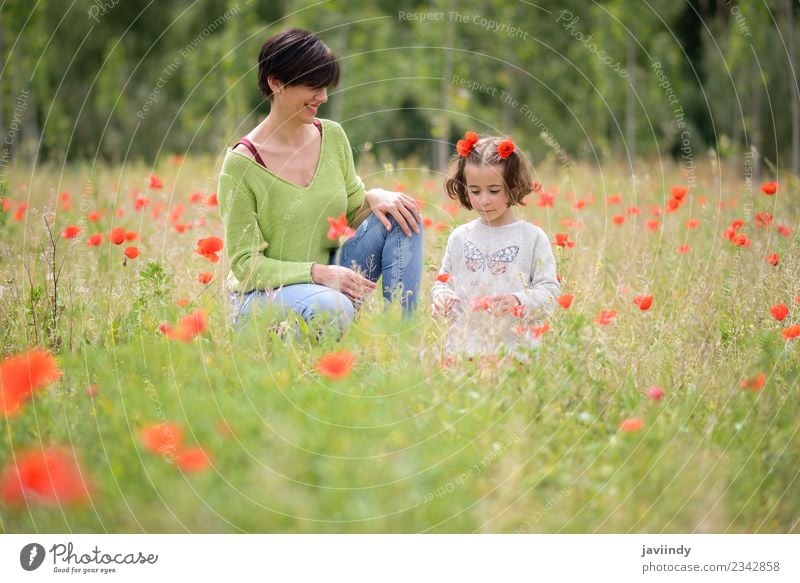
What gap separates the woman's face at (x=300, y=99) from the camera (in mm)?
2840

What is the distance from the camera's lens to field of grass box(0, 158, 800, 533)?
157 cm

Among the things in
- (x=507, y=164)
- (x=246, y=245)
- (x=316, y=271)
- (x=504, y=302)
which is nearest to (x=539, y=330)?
(x=504, y=302)

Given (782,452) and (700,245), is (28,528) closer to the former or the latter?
(782,452)

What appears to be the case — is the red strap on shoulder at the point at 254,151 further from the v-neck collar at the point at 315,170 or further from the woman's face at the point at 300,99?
the woman's face at the point at 300,99

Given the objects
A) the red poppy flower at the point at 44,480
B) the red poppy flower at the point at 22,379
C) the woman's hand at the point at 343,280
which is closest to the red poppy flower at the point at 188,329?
the red poppy flower at the point at 22,379

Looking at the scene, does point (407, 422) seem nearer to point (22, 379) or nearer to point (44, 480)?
point (44, 480)

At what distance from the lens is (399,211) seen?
9.71ft

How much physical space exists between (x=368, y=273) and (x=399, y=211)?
30 centimetres

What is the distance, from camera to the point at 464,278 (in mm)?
2863

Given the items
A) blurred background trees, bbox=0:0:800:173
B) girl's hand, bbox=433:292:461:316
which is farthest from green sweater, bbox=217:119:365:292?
blurred background trees, bbox=0:0:800:173

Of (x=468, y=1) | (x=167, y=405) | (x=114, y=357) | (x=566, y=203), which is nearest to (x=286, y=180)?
(x=114, y=357)
